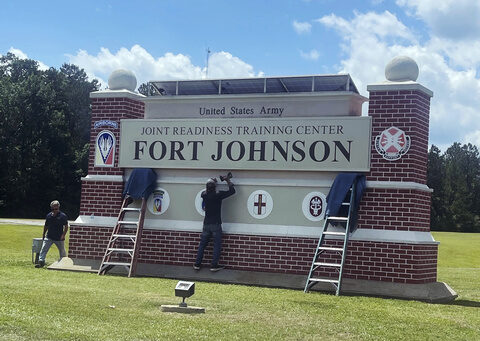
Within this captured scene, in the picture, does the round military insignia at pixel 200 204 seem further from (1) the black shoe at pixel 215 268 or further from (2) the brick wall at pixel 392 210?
(2) the brick wall at pixel 392 210

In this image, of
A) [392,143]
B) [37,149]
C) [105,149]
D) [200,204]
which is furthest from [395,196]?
[37,149]

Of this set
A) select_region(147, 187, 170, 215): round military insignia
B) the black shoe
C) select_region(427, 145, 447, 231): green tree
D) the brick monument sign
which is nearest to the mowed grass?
the black shoe

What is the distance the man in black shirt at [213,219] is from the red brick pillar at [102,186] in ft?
8.37

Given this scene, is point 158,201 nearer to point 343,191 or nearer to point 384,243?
point 343,191

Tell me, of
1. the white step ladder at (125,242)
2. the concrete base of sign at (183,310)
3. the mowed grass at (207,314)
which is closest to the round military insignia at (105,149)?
the white step ladder at (125,242)

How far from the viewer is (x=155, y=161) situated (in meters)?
17.2

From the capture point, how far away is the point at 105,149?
17.8m

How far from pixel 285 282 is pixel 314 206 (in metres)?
1.68

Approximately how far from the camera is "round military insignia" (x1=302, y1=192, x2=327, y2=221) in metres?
15.6

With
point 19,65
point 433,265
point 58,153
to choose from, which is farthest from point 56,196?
point 433,265

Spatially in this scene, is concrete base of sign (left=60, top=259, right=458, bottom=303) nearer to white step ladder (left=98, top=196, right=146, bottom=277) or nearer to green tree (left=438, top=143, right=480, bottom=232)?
white step ladder (left=98, top=196, right=146, bottom=277)

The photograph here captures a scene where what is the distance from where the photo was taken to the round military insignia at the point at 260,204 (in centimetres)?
1612

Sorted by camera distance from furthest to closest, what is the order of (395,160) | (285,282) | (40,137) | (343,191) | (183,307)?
(40,137) → (285,282) → (343,191) → (395,160) → (183,307)

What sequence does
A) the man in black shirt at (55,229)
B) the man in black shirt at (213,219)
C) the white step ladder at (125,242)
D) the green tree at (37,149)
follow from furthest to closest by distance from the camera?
1. the green tree at (37,149)
2. the man in black shirt at (55,229)
3. the white step ladder at (125,242)
4. the man in black shirt at (213,219)
